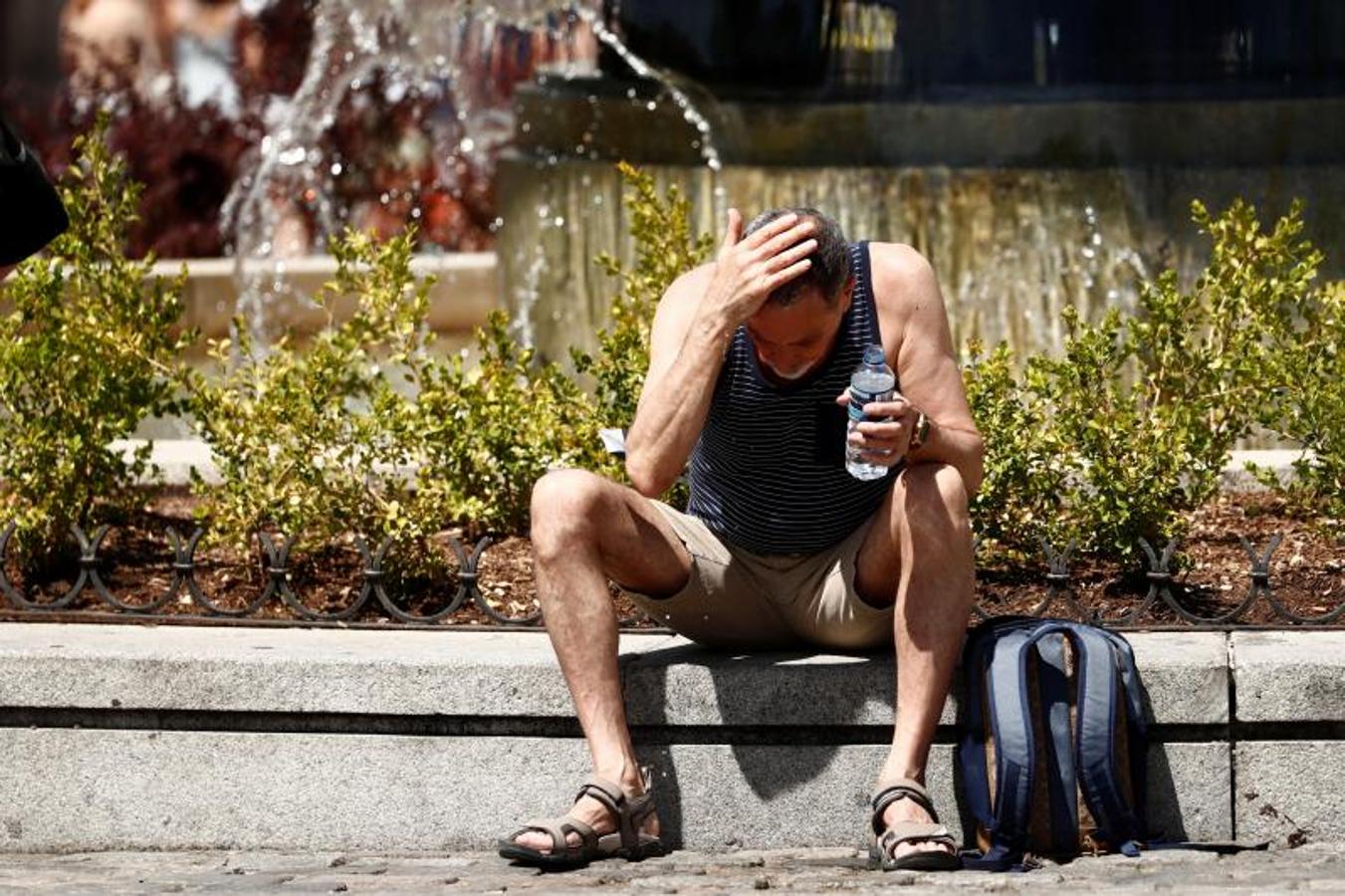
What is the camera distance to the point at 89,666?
17.9 feet

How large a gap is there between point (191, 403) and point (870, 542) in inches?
73.3

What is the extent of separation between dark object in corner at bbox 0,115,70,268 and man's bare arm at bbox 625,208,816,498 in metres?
1.18

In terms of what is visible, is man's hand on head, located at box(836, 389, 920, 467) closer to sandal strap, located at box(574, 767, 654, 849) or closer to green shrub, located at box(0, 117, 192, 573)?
sandal strap, located at box(574, 767, 654, 849)

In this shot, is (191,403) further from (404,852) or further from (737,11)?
(737,11)

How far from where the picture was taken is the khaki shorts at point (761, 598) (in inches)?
212

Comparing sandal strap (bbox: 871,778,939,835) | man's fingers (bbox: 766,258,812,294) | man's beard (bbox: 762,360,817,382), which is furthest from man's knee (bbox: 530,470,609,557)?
sandal strap (bbox: 871,778,939,835)

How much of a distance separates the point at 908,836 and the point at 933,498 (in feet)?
2.06

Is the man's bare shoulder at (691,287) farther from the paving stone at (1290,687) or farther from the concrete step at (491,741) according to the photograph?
the paving stone at (1290,687)

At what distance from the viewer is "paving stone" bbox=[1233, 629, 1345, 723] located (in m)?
5.22

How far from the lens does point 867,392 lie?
16.3 ft

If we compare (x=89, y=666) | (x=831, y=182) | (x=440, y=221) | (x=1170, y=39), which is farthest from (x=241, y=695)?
(x=440, y=221)

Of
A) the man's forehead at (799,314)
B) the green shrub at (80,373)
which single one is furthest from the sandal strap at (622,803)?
the green shrub at (80,373)

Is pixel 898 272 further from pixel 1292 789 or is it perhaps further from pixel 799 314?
pixel 1292 789

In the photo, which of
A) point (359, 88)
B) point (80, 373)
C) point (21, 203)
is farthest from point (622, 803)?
point (359, 88)
